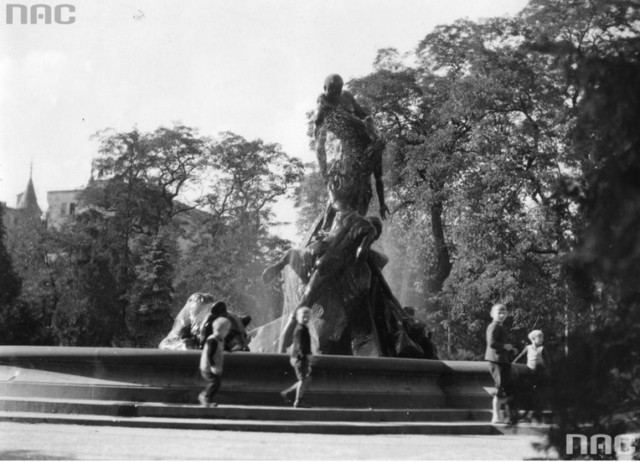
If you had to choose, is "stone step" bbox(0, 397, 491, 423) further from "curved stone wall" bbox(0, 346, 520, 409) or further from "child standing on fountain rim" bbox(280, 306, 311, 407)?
"curved stone wall" bbox(0, 346, 520, 409)

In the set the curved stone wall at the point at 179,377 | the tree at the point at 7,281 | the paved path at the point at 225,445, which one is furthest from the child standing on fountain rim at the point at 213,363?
the tree at the point at 7,281

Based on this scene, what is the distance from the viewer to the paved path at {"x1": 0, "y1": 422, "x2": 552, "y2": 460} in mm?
8523

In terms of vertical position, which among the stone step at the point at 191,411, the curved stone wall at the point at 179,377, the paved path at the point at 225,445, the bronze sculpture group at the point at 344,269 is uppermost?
the bronze sculpture group at the point at 344,269

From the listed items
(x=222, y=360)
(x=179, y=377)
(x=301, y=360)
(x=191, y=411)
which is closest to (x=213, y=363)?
(x=222, y=360)

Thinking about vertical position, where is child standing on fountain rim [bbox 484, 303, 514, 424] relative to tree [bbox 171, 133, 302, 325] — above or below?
below

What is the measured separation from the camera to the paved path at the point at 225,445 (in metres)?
8.52

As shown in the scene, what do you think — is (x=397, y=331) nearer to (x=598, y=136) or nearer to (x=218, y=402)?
(x=218, y=402)

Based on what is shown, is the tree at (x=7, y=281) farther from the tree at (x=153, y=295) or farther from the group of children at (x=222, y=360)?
the group of children at (x=222, y=360)

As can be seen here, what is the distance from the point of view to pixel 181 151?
49938mm

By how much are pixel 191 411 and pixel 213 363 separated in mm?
637

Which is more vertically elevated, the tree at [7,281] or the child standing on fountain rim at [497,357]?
the tree at [7,281]

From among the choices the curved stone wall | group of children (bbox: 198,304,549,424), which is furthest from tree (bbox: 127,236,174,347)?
group of children (bbox: 198,304,549,424)

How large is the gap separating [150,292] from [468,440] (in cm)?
3541

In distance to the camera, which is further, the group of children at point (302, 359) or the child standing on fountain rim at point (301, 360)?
the child standing on fountain rim at point (301, 360)
